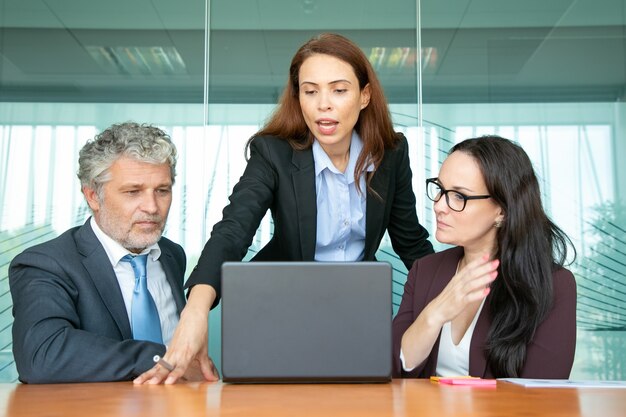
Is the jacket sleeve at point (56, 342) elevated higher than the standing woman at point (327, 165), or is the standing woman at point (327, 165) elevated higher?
the standing woman at point (327, 165)

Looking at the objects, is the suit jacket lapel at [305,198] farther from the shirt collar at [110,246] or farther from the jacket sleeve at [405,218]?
the shirt collar at [110,246]

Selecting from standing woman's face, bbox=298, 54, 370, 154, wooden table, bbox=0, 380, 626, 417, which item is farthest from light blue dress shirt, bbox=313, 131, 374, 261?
wooden table, bbox=0, 380, 626, 417

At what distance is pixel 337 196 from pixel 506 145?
596mm

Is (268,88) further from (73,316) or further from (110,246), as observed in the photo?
(73,316)

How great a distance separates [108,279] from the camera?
2250 mm

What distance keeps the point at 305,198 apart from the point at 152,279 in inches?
21.3

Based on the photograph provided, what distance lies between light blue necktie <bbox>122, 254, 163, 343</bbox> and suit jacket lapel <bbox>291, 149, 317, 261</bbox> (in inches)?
19.8

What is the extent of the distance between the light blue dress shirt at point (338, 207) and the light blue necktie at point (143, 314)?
571 millimetres

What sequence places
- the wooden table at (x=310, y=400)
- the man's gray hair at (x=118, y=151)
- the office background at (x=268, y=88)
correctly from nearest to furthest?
the wooden table at (x=310, y=400) < the man's gray hair at (x=118, y=151) < the office background at (x=268, y=88)

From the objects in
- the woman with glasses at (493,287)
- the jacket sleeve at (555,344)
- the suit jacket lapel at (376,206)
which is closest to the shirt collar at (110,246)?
the suit jacket lapel at (376,206)

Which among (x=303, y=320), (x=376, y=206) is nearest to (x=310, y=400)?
(x=303, y=320)

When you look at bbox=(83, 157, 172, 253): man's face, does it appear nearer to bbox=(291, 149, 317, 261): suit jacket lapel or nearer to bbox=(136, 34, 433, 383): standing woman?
bbox=(136, 34, 433, 383): standing woman

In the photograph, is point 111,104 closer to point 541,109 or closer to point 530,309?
point 541,109

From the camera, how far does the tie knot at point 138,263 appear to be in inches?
94.7
